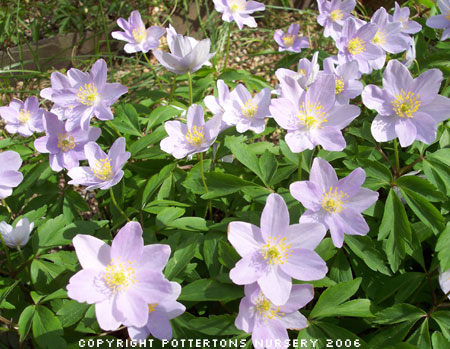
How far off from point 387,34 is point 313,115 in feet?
3.98

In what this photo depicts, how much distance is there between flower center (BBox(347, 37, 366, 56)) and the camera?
Result: 2555mm

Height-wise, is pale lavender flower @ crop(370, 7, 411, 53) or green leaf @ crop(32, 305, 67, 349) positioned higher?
pale lavender flower @ crop(370, 7, 411, 53)

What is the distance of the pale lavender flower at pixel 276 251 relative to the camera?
157 centimetres

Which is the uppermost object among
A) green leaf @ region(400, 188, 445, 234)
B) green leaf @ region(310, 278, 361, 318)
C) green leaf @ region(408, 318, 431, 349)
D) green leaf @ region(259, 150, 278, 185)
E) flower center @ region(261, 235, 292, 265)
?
green leaf @ region(259, 150, 278, 185)

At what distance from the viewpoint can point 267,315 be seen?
164 centimetres

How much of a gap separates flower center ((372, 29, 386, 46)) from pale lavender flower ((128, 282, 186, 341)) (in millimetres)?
2089

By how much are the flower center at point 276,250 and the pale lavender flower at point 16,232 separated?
47.3 inches

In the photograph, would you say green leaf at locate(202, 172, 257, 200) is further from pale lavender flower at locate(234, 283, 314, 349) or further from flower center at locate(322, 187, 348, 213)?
pale lavender flower at locate(234, 283, 314, 349)

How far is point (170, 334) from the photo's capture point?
159cm

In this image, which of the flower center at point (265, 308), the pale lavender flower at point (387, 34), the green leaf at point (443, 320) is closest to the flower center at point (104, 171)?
the flower center at point (265, 308)

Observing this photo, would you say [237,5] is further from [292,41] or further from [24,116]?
[24,116]

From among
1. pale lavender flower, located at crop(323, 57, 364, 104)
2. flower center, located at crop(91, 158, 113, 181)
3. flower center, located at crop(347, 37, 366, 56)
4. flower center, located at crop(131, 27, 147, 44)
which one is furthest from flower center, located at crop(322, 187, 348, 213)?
flower center, located at crop(131, 27, 147, 44)

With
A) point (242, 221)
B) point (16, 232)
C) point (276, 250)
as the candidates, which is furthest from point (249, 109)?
point (16, 232)

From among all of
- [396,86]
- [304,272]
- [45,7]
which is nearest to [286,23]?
[45,7]
